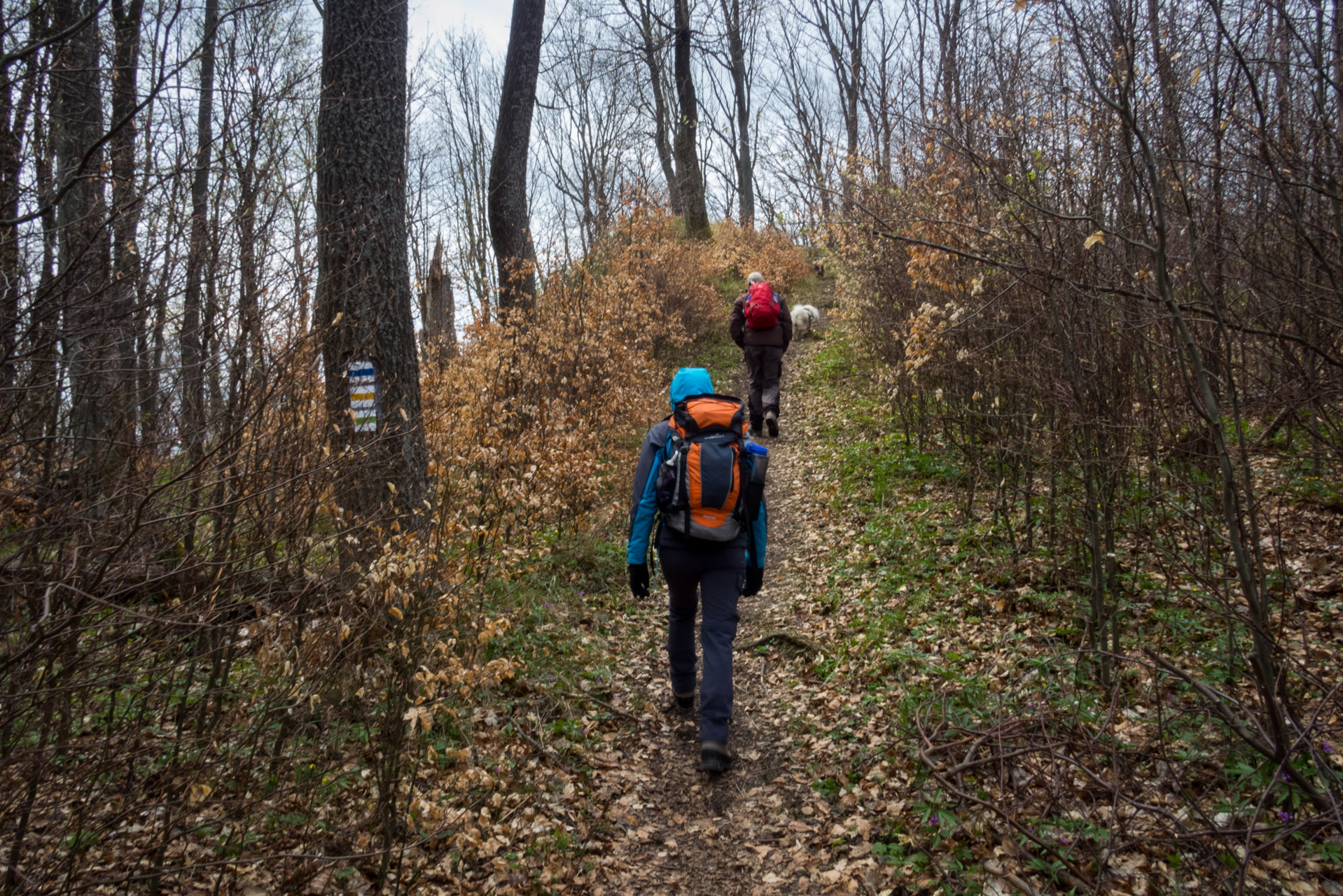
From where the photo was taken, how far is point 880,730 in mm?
4281

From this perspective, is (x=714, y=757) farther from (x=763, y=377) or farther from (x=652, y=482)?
(x=763, y=377)

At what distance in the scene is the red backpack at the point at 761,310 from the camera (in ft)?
33.4

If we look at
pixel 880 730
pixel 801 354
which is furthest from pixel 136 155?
pixel 801 354

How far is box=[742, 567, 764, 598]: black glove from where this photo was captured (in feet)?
14.8

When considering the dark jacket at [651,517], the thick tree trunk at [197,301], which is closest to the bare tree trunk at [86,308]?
the thick tree trunk at [197,301]

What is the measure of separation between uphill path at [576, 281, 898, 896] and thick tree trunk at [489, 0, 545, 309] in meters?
5.27

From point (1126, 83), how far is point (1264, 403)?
2305 millimetres

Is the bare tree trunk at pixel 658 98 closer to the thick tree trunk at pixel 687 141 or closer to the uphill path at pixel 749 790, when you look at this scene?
the thick tree trunk at pixel 687 141

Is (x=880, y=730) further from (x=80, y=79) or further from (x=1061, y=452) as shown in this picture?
(x=80, y=79)

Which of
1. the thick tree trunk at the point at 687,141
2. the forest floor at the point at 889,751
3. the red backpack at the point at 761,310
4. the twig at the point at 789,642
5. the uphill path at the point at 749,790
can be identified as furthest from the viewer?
the thick tree trunk at the point at 687,141

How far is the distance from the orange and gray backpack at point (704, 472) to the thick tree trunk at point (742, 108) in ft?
64.8

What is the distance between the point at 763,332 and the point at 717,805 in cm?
732

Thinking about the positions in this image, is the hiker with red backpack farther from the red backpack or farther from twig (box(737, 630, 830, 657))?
twig (box(737, 630, 830, 657))

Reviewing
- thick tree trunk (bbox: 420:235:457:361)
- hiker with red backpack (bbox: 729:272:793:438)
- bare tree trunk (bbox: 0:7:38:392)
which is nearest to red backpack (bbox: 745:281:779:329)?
hiker with red backpack (bbox: 729:272:793:438)
